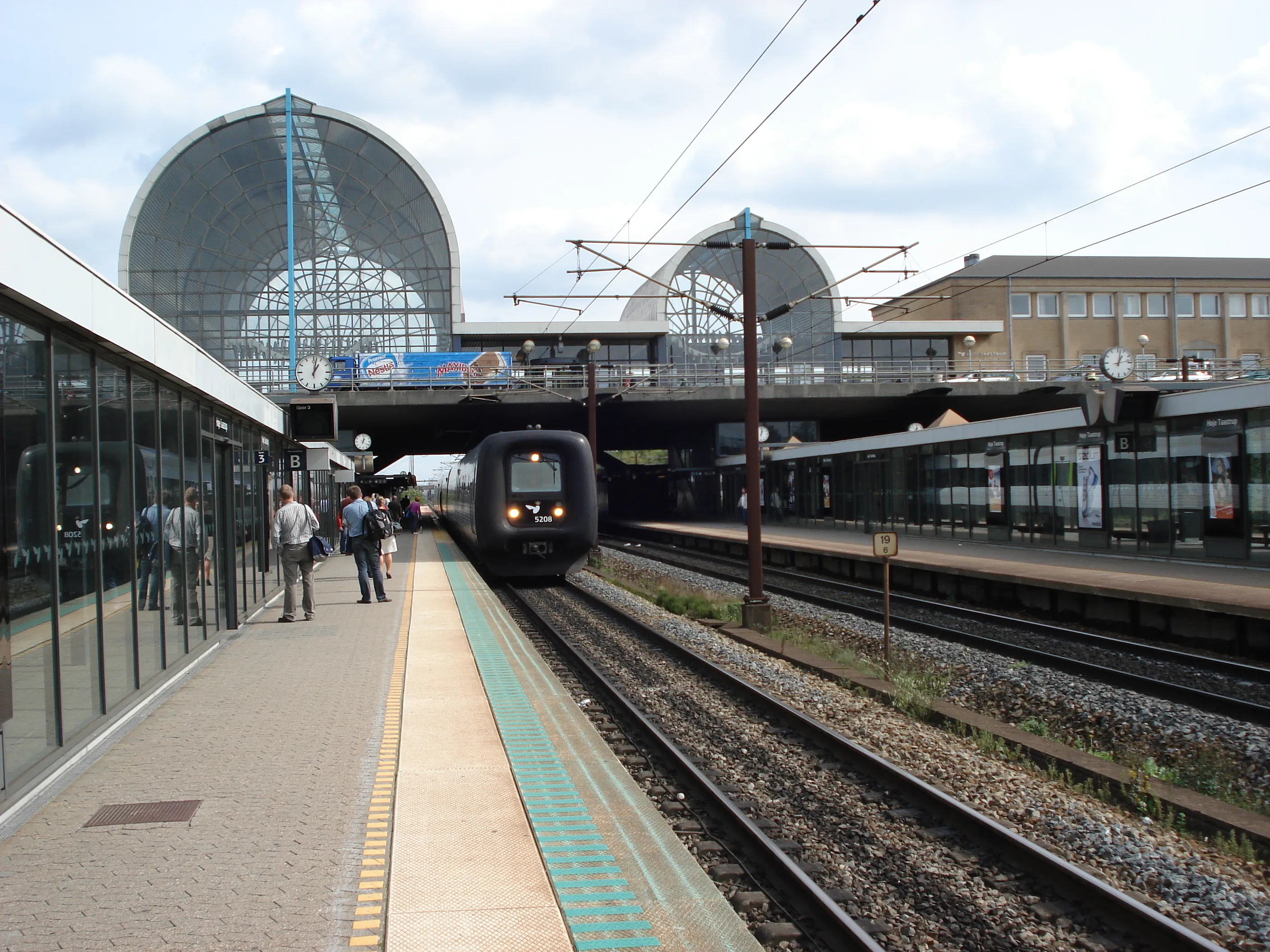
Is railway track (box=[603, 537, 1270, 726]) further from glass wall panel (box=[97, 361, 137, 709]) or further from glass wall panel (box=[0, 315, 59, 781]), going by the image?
glass wall panel (box=[0, 315, 59, 781])

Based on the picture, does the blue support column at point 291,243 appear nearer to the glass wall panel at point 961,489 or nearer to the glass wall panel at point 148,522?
the glass wall panel at point 961,489

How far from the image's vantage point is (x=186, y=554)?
32.6ft

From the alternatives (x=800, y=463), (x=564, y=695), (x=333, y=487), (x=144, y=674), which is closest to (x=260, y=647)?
(x=144, y=674)

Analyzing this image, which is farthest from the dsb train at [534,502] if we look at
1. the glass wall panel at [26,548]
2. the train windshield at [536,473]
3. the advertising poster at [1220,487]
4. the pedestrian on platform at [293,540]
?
the glass wall panel at [26,548]

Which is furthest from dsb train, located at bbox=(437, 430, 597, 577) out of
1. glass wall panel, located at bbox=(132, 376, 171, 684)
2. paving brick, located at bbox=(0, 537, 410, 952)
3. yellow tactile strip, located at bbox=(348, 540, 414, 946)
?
glass wall panel, located at bbox=(132, 376, 171, 684)

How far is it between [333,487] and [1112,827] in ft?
99.2

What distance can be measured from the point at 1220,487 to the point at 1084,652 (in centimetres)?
630

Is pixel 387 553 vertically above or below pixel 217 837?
above

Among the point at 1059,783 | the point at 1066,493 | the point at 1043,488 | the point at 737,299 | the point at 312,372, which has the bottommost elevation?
the point at 1059,783

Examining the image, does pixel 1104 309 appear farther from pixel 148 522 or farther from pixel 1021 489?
pixel 148 522

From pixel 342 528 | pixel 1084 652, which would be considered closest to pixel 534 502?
pixel 1084 652

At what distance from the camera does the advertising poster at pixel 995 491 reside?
965 inches

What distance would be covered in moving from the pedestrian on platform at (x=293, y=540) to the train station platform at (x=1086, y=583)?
10.1 m

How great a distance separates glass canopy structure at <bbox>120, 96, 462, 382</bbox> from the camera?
166ft
